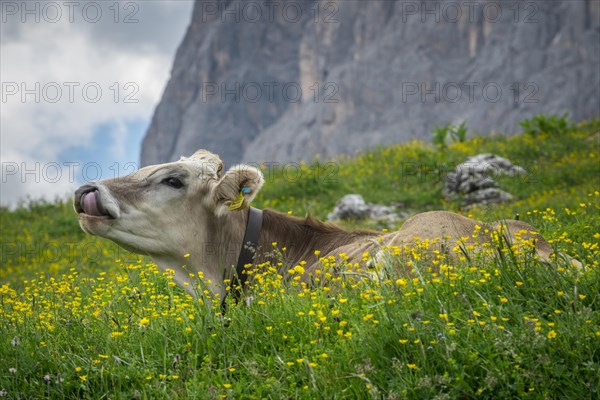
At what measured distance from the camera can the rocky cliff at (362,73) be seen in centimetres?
9500

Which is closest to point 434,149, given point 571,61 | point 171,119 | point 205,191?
point 205,191

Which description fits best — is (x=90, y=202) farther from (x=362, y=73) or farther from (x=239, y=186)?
(x=362, y=73)

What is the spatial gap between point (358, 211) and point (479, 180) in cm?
312

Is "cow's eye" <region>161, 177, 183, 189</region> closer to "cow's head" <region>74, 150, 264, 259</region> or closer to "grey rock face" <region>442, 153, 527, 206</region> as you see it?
"cow's head" <region>74, 150, 264, 259</region>

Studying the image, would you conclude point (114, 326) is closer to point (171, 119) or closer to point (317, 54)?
point (317, 54)

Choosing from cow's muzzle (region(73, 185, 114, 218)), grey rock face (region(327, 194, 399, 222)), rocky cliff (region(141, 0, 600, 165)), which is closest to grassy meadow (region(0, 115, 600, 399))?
cow's muzzle (region(73, 185, 114, 218))

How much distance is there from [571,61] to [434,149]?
75473 millimetres

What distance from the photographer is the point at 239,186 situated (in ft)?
23.8

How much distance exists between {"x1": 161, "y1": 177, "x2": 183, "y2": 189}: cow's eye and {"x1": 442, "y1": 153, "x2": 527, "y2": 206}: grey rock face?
11.2 m

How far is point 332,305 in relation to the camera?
17.7ft

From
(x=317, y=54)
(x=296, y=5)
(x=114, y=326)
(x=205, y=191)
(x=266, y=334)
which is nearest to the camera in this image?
(x=266, y=334)

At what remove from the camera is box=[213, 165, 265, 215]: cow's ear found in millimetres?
7156

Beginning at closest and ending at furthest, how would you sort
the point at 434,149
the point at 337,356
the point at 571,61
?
the point at 337,356 < the point at 434,149 < the point at 571,61

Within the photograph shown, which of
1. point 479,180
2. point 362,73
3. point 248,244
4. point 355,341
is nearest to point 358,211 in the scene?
point 479,180
